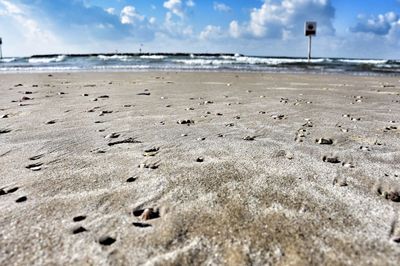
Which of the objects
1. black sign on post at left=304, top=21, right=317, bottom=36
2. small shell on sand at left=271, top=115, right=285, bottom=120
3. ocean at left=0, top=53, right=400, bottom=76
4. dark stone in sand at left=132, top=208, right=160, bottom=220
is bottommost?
dark stone in sand at left=132, top=208, right=160, bottom=220

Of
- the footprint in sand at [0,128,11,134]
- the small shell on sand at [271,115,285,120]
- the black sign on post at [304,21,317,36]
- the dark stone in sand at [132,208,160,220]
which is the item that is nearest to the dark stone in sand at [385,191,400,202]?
the dark stone in sand at [132,208,160,220]

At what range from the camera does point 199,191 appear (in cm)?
205

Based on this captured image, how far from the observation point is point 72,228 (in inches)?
63.6

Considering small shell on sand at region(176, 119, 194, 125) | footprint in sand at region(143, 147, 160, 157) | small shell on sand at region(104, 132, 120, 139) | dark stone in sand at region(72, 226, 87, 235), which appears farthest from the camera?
small shell on sand at region(176, 119, 194, 125)

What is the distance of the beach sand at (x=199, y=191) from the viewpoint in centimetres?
145

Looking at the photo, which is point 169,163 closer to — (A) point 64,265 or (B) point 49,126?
(A) point 64,265

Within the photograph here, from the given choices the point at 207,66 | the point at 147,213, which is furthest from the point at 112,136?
the point at 207,66

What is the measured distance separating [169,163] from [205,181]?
0.44 m

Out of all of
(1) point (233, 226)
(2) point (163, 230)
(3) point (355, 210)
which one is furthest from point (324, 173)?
(2) point (163, 230)

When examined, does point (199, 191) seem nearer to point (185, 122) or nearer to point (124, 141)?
point (124, 141)

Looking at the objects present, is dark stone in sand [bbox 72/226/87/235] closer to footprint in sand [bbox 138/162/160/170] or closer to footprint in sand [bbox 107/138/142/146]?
footprint in sand [bbox 138/162/160/170]

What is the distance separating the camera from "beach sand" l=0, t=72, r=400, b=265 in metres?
1.45

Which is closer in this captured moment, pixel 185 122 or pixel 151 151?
pixel 151 151

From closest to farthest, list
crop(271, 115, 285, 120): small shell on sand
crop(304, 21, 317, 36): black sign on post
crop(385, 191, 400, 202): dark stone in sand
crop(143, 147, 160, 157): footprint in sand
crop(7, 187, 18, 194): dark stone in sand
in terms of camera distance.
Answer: crop(385, 191, 400, 202): dark stone in sand → crop(7, 187, 18, 194): dark stone in sand → crop(143, 147, 160, 157): footprint in sand → crop(271, 115, 285, 120): small shell on sand → crop(304, 21, 317, 36): black sign on post
